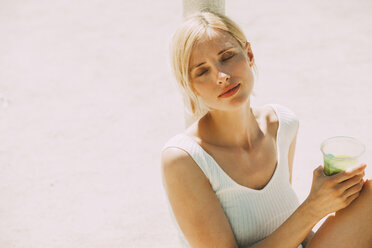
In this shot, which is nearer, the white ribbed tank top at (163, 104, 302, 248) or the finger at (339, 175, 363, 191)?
the finger at (339, 175, 363, 191)

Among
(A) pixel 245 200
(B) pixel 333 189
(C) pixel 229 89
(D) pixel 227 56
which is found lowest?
(A) pixel 245 200

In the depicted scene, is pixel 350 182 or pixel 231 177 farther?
pixel 231 177

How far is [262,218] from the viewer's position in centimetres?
227

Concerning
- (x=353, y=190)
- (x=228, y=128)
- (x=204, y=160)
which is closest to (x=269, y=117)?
(x=228, y=128)

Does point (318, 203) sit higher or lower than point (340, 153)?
lower

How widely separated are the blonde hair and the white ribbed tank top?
12.1 inches

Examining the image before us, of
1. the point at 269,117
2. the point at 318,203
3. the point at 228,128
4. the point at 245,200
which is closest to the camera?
the point at 318,203

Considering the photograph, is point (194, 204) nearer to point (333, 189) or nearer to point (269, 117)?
point (333, 189)

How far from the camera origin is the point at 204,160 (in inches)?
85.2

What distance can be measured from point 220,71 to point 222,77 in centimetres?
4

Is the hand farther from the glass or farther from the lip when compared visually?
the lip

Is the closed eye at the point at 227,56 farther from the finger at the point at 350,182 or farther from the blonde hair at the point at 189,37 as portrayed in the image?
the finger at the point at 350,182

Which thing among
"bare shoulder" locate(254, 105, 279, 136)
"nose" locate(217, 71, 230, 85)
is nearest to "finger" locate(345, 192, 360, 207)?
"bare shoulder" locate(254, 105, 279, 136)

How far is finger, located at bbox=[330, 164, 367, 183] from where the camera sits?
5.97 ft
